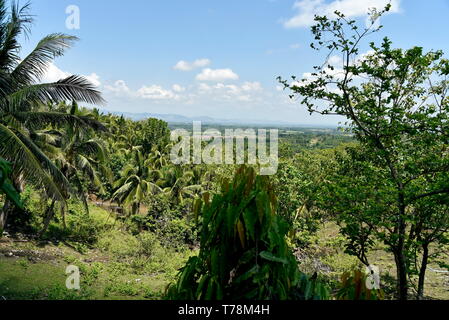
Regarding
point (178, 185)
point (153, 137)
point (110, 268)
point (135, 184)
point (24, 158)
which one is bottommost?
point (110, 268)

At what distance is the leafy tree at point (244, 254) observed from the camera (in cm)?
148

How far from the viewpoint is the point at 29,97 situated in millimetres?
6723

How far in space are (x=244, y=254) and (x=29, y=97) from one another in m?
6.72

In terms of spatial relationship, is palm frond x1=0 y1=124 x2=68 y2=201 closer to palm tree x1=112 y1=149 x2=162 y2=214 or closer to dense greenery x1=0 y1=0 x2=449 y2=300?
dense greenery x1=0 y1=0 x2=449 y2=300

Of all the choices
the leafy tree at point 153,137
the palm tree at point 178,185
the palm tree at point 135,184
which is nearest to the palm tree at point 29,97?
the palm tree at point 135,184

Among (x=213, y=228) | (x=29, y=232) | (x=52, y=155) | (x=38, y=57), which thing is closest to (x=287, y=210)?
(x=52, y=155)

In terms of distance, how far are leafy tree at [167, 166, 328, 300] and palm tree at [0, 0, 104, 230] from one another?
542cm

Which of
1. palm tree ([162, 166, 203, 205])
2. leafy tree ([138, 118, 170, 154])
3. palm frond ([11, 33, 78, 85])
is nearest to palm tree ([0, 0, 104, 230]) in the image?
palm frond ([11, 33, 78, 85])

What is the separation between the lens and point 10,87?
21.3 feet

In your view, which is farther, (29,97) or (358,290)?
(29,97)

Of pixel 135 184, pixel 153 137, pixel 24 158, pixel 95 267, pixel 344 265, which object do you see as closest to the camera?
pixel 24 158

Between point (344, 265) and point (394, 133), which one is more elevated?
point (394, 133)

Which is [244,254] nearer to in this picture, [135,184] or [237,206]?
[237,206]

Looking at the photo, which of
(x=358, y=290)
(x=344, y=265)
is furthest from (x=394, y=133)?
(x=344, y=265)
